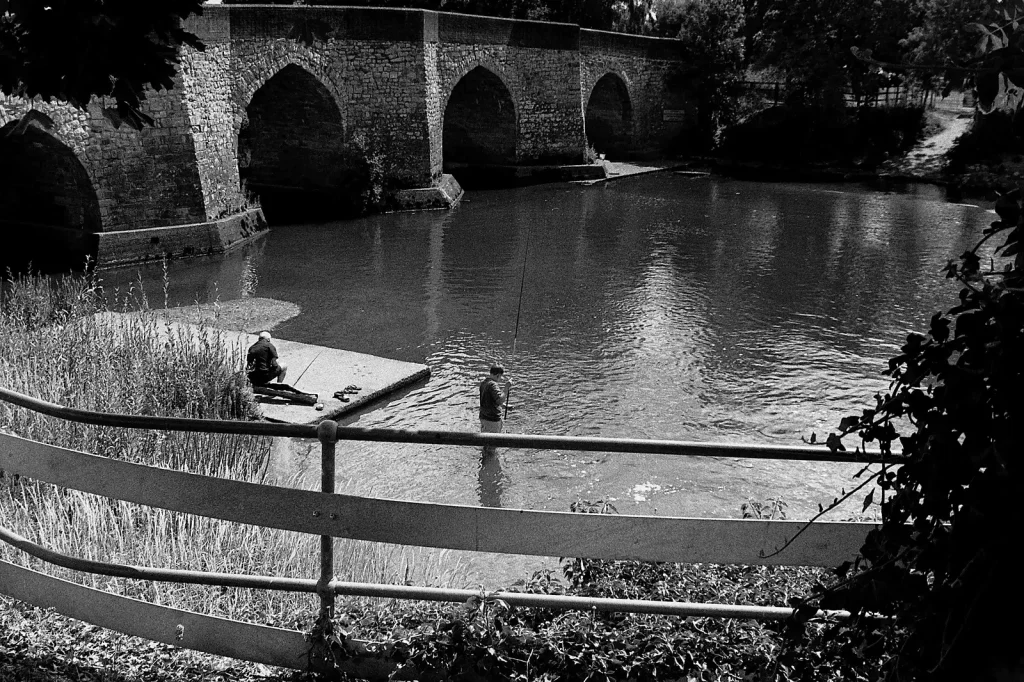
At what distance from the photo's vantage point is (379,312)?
15.2m

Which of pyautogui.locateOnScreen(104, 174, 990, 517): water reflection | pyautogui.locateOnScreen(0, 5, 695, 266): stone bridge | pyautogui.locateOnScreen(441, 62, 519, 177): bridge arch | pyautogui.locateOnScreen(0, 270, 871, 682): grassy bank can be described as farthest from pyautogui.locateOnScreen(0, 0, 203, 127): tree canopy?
pyautogui.locateOnScreen(441, 62, 519, 177): bridge arch

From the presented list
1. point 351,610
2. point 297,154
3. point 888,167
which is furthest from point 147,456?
point 888,167

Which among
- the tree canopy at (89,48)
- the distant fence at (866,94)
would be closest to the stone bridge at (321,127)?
the distant fence at (866,94)

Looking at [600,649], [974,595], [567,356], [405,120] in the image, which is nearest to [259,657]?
[600,649]

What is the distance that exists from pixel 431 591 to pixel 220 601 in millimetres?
1309

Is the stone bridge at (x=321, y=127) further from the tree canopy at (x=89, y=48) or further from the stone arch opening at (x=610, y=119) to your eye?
the tree canopy at (x=89, y=48)

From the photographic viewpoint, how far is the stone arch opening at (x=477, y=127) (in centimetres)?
2989

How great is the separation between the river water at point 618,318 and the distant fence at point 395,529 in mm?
4811

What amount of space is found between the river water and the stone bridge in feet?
3.88

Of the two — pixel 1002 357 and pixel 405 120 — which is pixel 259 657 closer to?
pixel 1002 357

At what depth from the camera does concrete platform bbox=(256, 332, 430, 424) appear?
33.1 ft

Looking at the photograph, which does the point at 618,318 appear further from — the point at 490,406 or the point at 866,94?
the point at 866,94

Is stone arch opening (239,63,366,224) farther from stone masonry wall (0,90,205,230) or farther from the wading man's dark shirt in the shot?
the wading man's dark shirt

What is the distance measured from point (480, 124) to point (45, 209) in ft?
48.6
